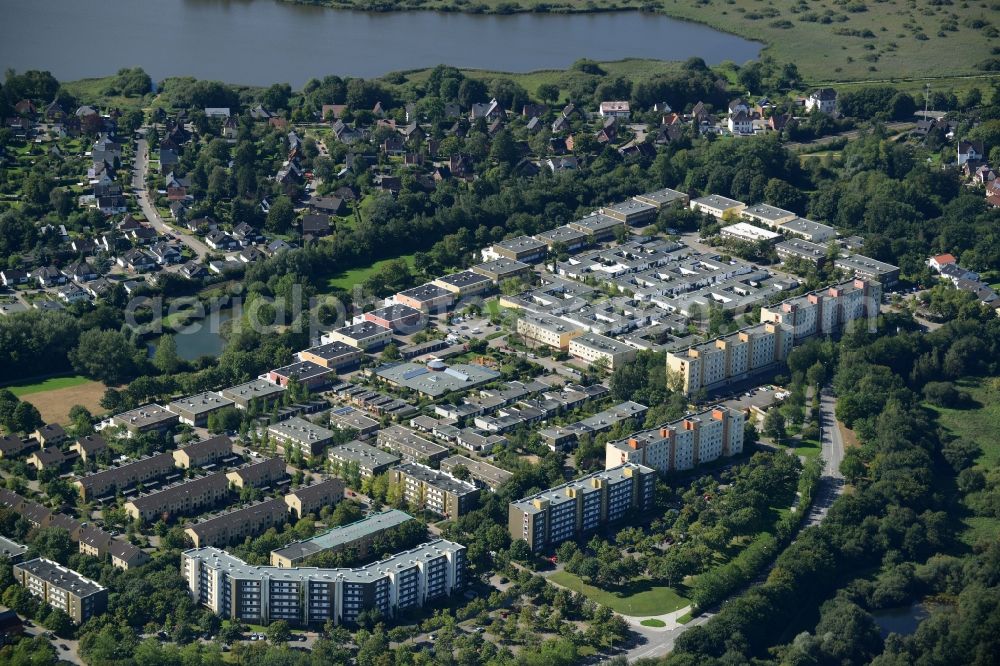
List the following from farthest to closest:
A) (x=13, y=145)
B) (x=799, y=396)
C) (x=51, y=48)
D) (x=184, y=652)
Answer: (x=51, y=48)
(x=13, y=145)
(x=799, y=396)
(x=184, y=652)

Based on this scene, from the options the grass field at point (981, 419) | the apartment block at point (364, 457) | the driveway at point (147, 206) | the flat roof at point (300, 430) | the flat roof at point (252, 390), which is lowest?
the grass field at point (981, 419)

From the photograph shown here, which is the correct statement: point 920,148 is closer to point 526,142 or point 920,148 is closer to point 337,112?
point 526,142

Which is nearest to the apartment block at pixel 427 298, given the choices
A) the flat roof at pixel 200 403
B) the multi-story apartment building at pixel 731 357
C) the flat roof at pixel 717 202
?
the multi-story apartment building at pixel 731 357

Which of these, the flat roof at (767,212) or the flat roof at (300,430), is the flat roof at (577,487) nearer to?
the flat roof at (300,430)

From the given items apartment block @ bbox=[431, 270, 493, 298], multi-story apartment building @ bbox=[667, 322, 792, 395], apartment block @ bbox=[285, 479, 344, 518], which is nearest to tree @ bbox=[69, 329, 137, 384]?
apartment block @ bbox=[285, 479, 344, 518]

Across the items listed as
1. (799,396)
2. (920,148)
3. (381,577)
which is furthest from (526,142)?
(381,577)

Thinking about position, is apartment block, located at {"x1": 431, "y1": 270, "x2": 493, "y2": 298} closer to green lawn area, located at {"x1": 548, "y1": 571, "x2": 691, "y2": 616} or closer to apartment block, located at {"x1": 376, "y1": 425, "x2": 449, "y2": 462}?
apartment block, located at {"x1": 376, "y1": 425, "x2": 449, "y2": 462}
